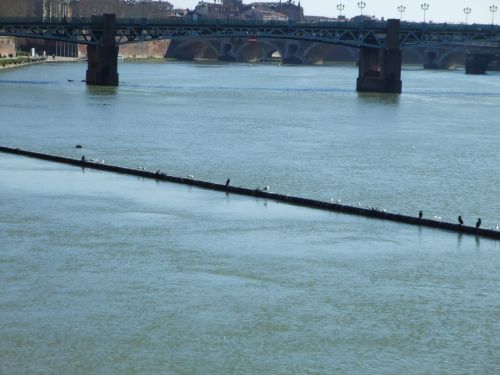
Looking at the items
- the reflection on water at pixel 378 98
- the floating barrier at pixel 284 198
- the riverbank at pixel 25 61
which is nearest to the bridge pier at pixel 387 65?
the reflection on water at pixel 378 98

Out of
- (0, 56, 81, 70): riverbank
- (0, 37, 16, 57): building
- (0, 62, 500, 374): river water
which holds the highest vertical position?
(0, 62, 500, 374): river water

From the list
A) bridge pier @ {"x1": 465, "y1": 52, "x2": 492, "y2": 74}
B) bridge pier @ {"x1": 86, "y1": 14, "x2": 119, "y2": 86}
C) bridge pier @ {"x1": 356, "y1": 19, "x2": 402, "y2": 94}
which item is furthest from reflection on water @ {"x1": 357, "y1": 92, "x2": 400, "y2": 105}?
bridge pier @ {"x1": 465, "y1": 52, "x2": 492, "y2": 74}

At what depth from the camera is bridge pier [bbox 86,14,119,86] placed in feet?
339

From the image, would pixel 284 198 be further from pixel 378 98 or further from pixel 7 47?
pixel 7 47

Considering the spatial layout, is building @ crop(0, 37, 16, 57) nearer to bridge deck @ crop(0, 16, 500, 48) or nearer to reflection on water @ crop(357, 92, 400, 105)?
bridge deck @ crop(0, 16, 500, 48)

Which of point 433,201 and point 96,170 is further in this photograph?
point 96,170

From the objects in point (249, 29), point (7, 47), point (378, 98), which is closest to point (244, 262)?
point (378, 98)

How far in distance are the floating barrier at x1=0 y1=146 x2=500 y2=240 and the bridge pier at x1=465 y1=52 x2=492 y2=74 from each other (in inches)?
5188

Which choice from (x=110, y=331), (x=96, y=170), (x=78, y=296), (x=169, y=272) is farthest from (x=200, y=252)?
(x=96, y=170)

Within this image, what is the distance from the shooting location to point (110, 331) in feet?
81.2

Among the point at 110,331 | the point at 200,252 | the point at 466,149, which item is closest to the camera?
the point at 110,331

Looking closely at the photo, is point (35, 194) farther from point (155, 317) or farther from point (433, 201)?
point (155, 317)

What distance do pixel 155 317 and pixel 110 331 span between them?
53.9 inches

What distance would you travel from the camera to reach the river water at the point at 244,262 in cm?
2383
